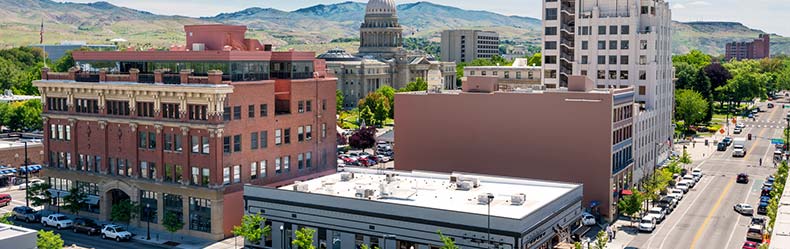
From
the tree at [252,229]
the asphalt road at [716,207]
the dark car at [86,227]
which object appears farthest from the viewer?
the dark car at [86,227]

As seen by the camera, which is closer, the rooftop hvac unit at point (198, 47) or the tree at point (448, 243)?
the tree at point (448, 243)

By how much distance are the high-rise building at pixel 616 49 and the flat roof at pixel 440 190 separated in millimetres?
40842

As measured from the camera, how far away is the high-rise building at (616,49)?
348ft

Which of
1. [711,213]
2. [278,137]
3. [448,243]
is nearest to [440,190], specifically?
[448,243]

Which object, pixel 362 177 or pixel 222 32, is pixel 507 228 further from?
pixel 222 32

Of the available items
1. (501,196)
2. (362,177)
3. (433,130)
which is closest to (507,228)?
(501,196)

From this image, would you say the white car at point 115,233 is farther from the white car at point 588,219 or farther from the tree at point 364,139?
the tree at point 364,139

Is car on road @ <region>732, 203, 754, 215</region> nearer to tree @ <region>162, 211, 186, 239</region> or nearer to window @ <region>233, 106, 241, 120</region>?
window @ <region>233, 106, 241, 120</region>

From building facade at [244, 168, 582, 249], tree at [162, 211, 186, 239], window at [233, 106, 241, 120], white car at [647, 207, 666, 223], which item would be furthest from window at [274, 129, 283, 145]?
white car at [647, 207, 666, 223]

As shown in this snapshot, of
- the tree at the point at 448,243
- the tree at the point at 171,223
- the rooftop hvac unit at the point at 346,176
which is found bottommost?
the tree at the point at 171,223

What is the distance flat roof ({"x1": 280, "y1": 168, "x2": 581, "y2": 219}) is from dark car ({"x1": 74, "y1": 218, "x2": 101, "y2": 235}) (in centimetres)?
2145

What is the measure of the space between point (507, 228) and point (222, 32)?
37924 millimetres

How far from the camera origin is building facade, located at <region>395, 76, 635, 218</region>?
251 ft

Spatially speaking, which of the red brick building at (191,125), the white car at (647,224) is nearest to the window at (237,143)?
the red brick building at (191,125)
